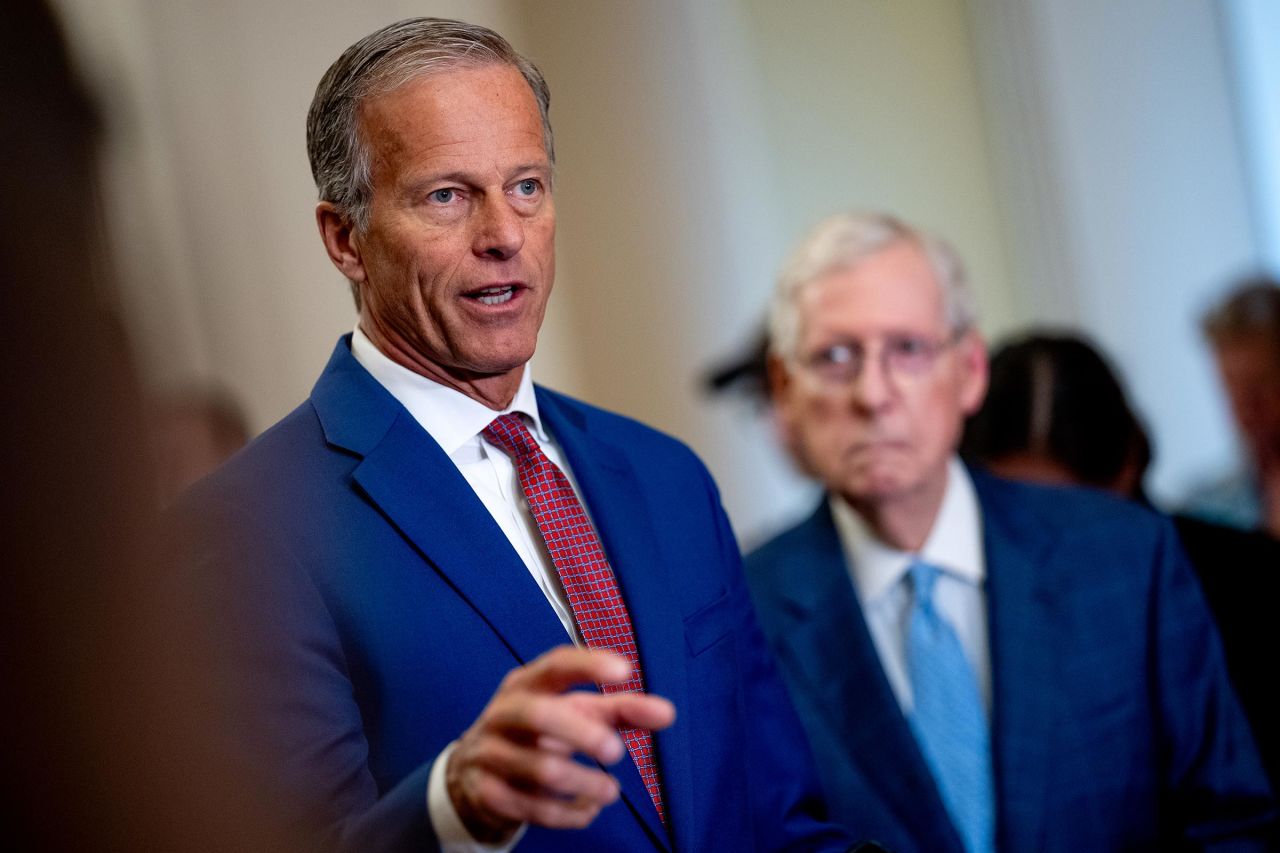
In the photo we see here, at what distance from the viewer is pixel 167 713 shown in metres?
0.33

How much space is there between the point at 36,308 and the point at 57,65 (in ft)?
0.22

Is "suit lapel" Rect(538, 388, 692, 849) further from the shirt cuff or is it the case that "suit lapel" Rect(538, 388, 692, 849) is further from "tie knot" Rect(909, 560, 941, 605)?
"tie knot" Rect(909, 560, 941, 605)

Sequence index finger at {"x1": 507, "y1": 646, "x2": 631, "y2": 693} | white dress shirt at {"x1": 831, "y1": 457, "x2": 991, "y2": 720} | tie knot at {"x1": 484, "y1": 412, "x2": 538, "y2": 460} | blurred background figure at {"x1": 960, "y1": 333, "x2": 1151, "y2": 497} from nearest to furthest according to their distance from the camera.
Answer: index finger at {"x1": 507, "y1": 646, "x2": 631, "y2": 693} → tie knot at {"x1": 484, "y1": 412, "x2": 538, "y2": 460} → white dress shirt at {"x1": 831, "y1": 457, "x2": 991, "y2": 720} → blurred background figure at {"x1": 960, "y1": 333, "x2": 1151, "y2": 497}

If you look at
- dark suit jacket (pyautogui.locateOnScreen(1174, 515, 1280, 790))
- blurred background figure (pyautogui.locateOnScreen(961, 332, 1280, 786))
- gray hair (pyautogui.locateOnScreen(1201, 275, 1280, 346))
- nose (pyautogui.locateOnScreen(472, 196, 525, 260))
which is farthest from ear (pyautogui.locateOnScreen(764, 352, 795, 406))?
gray hair (pyautogui.locateOnScreen(1201, 275, 1280, 346))

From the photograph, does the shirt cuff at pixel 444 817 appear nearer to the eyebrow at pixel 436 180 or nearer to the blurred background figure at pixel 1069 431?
the eyebrow at pixel 436 180

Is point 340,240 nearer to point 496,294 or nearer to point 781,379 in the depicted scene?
point 496,294

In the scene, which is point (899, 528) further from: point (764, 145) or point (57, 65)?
point (764, 145)

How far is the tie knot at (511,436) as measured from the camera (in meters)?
0.86

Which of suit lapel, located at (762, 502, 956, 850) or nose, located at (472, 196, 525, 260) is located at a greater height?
nose, located at (472, 196, 525, 260)

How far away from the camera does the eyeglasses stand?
170 centimetres

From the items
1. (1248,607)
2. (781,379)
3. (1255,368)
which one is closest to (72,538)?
(781,379)

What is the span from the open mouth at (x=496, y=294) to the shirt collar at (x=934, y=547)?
95 cm

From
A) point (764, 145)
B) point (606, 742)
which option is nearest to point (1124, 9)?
point (764, 145)

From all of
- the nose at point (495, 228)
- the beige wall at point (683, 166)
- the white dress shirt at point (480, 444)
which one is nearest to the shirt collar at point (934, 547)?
the beige wall at point (683, 166)
